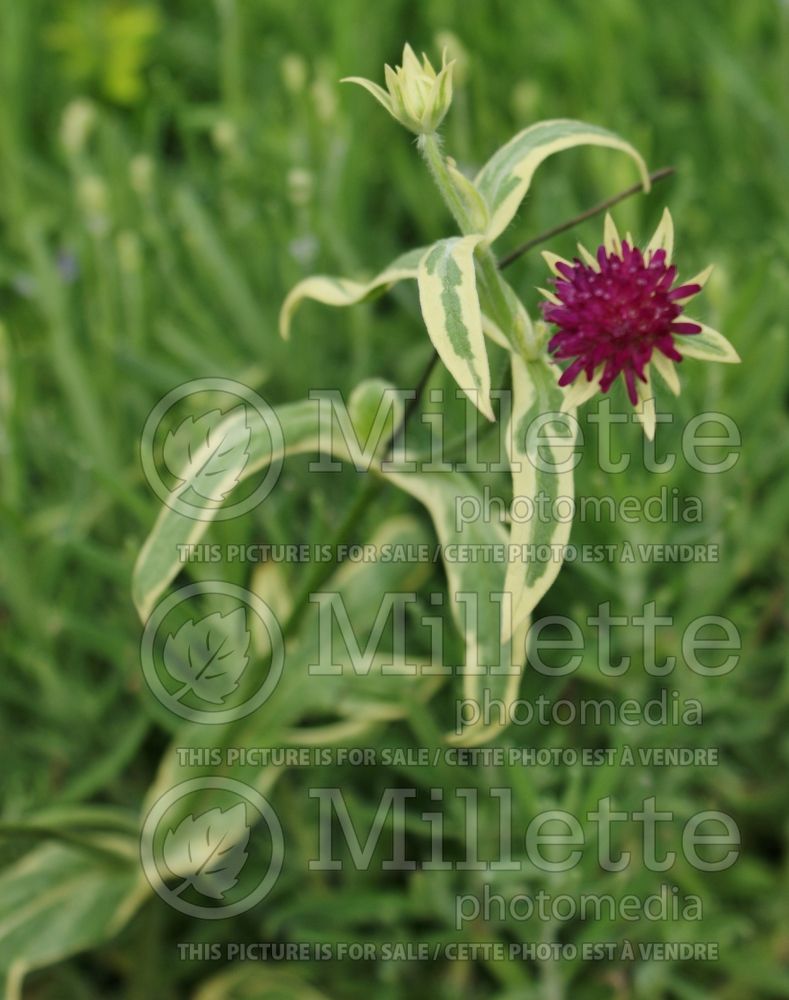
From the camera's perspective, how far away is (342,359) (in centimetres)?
131

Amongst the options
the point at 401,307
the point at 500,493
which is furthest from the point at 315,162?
the point at 500,493

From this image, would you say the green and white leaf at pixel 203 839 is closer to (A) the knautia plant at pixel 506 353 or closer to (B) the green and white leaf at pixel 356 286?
(A) the knautia plant at pixel 506 353

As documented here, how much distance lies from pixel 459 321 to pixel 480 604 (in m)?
0.22

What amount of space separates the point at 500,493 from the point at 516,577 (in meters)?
0.40

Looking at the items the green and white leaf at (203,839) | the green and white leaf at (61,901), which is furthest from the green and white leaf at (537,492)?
the green and white leaf at (61,901)

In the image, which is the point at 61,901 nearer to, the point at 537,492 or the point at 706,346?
the point at 537,492

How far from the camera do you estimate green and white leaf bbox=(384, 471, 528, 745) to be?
29.2 inches

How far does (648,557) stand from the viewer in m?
0.99

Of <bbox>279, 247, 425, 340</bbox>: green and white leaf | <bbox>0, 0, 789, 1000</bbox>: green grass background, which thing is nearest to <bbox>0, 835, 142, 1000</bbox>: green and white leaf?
<bbox>0, 0, 789, 1000</bbox>: green grass background

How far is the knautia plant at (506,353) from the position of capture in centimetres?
60

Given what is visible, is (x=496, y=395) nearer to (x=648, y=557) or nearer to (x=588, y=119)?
(x=648, y=557)

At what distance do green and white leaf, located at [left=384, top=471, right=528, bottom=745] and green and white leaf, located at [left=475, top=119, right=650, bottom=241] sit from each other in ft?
0.63

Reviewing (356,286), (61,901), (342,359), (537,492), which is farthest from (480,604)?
(342,359)

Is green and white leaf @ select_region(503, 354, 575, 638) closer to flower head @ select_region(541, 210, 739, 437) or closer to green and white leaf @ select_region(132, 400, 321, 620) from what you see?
flower head @ select_region(541, 210, 739, 437)
